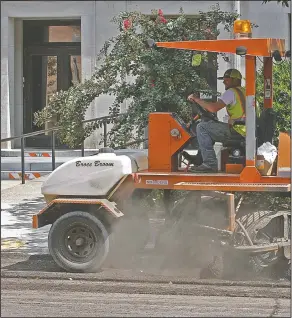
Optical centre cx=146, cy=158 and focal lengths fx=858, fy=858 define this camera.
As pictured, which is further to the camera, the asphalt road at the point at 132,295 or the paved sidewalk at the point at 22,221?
the paved sidewalk at the point at 22,221

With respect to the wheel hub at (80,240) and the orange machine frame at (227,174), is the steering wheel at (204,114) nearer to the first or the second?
the orange machine frame at (227,174)

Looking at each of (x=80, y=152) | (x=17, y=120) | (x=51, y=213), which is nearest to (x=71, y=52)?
(x=17, y=120)

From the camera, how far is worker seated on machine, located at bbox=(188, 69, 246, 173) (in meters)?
8.95

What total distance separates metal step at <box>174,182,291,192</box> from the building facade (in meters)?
6.00

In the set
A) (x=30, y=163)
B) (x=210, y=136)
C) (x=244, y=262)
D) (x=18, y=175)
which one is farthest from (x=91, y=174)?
(x=30, y=163)

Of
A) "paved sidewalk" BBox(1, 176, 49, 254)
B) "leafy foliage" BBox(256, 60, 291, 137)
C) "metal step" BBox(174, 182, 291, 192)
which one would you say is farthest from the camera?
"leafy foliage" BBox(256, 60, 291, 137)

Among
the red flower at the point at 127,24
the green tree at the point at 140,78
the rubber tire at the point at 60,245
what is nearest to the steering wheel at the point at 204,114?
the rubber tire at the point at 60,245

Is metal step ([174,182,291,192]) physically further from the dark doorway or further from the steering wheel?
the dark doorway

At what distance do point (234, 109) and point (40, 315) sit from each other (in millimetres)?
3070

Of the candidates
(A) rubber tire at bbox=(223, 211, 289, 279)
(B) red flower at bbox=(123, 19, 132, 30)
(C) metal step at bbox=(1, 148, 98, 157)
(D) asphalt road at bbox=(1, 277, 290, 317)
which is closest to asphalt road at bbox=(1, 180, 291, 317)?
(D) asphalt road at bbox=(1, 277, 290, 317)

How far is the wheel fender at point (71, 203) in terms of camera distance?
8.98 meters

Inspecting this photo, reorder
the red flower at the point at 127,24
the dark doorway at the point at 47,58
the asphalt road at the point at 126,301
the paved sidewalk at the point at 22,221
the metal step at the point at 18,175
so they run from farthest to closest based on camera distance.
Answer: the dark doorway at the point at 47,58 < the metal step at the point at 18,175 < the red flower at the point at 127,24 < the paved sidewalk at the point at 22,221 < the asphalt road at the point at 126,301

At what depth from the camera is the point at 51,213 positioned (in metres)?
9.30

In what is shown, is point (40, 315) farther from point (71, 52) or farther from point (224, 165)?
point (71, 52)
